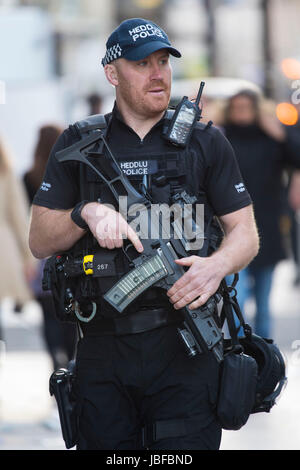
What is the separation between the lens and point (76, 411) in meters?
3.79

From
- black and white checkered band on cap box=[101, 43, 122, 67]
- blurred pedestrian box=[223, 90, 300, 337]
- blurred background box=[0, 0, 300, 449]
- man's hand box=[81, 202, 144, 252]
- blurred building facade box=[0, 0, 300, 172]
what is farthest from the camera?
blurred building facade box=[0, 0, 300, 172]

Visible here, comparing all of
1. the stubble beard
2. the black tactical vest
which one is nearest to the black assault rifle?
the black tactical vest

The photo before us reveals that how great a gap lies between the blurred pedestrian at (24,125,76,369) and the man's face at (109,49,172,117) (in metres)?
3.11

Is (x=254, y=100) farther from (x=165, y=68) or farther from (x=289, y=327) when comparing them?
(x=165, y=68)

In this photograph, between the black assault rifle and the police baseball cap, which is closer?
the black assault rifle

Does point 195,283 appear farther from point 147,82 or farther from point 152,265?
point 147,82

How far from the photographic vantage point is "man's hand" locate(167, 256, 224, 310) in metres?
3.57

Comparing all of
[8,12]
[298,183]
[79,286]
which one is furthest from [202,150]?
[8,12]

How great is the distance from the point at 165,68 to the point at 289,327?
18.7ft

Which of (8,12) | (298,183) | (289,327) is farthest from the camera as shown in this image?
(8,12)

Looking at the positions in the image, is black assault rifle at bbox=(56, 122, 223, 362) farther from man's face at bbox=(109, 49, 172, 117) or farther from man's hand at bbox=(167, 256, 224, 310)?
man's face at bbox=(109, 49, 172, 117)

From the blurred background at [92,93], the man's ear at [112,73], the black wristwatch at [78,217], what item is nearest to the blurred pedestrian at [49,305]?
the blurred background at [92,93]

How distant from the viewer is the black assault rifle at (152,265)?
3.57 metres

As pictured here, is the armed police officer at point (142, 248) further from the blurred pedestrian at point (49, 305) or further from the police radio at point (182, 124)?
the blurred pedestrian at point (49, 305)
